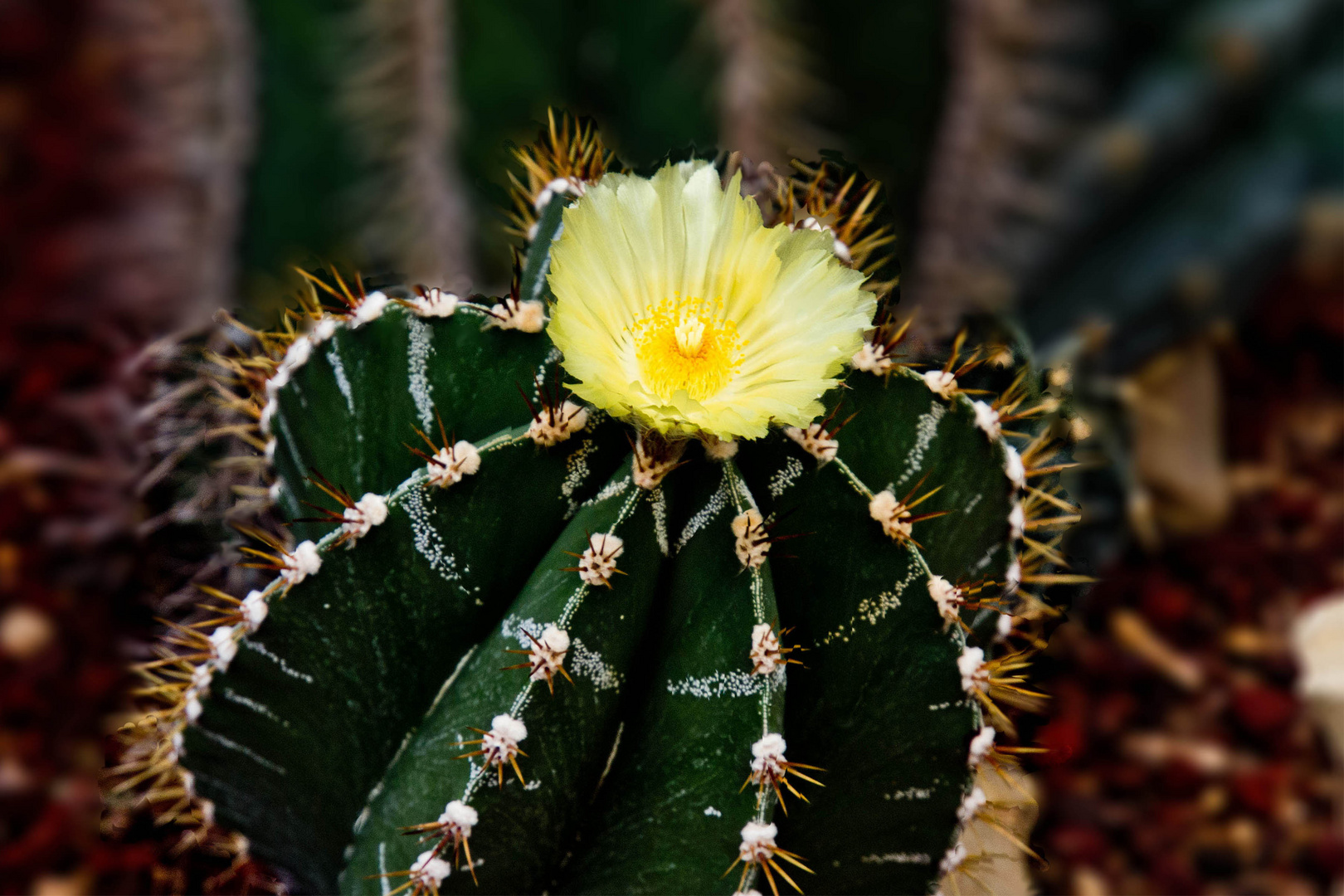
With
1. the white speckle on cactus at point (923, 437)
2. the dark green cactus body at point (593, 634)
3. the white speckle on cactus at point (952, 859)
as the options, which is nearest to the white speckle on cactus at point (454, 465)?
the dark green cactus body at point (593, 634)

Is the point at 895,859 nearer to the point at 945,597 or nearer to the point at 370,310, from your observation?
the point at 945,597

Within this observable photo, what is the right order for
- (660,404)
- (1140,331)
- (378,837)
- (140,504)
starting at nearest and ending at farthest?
(660,404) → (378,837) → (140,504) → (1140,331)

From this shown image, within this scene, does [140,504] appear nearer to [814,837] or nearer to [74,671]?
[74,671]

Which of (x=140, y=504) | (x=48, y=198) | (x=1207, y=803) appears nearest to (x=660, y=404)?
(x=140, y=504)

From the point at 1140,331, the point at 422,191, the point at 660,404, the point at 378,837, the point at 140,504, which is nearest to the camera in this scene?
the point at 660,404

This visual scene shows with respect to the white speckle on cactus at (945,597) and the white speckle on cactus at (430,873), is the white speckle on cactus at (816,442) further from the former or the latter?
the white speckle on cactus at (430,873)
